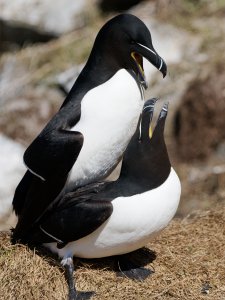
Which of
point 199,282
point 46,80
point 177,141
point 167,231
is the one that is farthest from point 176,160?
point 199,282

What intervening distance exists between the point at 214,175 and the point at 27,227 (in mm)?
5267

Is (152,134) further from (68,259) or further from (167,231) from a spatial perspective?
(167,231)

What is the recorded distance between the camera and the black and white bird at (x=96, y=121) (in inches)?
240

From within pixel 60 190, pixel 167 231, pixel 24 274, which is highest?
pixel 60 190

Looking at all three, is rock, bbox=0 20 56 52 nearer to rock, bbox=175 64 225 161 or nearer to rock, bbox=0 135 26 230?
rock, bbox=0 135 26 230

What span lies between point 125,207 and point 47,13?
34.0 feet

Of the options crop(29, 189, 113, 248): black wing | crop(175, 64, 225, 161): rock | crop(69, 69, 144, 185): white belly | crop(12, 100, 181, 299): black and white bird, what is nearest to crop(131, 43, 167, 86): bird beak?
crop(69, 69, 144, 185): white belly

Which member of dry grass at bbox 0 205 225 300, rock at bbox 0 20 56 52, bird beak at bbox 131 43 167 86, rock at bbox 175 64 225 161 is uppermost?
bird beak at bbox 131 43 167 86

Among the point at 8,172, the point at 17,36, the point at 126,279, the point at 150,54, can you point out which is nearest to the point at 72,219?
the point at 126,279

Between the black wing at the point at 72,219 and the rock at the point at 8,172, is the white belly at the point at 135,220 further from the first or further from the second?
the rock at the point at 8,172

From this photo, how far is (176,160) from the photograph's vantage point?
1191 centimetres

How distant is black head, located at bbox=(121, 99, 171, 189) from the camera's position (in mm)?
5992

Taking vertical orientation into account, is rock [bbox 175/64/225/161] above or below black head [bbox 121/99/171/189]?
below

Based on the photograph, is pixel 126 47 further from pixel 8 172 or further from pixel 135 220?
pixel 8 172
